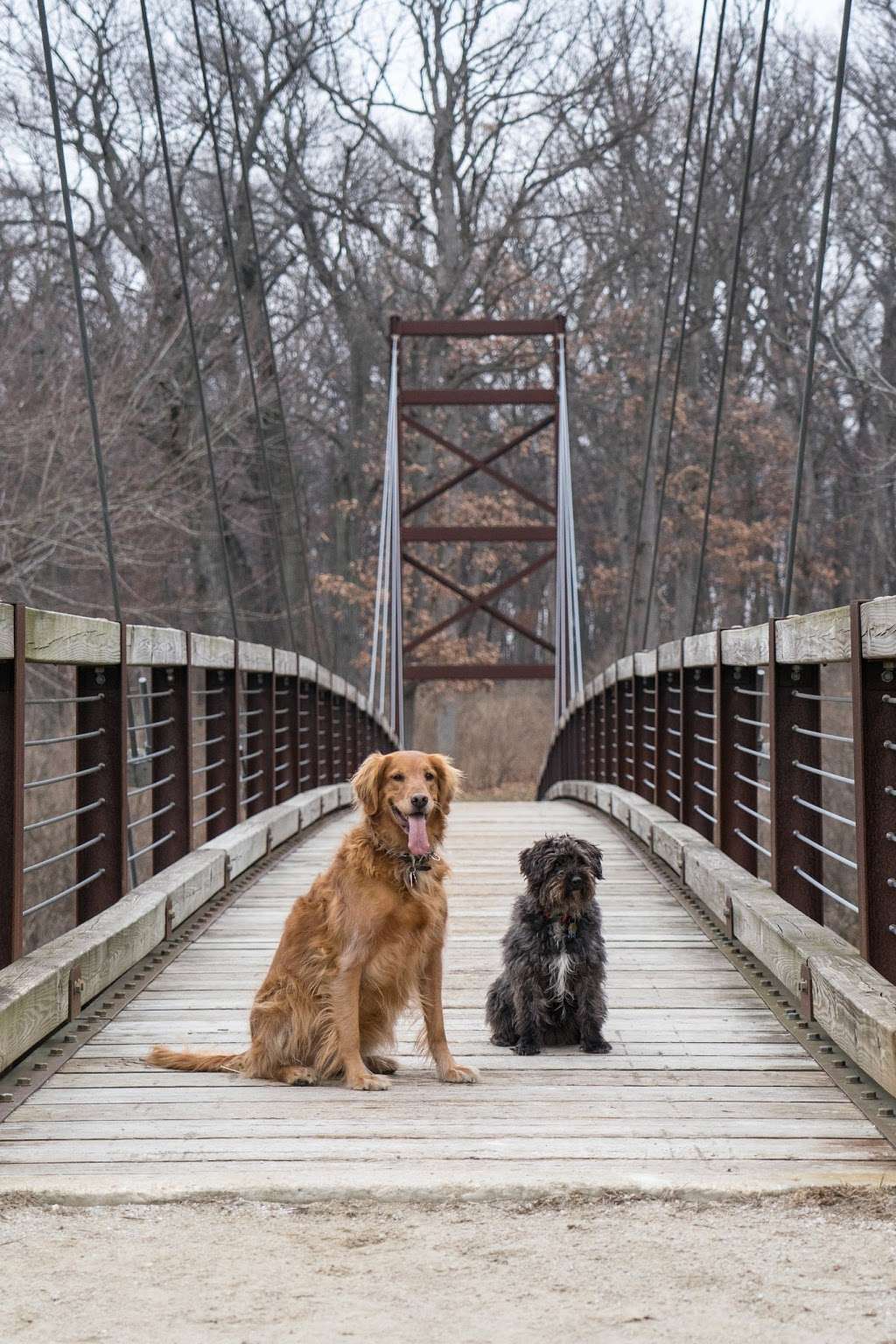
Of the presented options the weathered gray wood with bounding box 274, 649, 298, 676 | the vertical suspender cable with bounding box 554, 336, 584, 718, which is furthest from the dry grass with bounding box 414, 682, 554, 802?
the weathered gray wood with bounding box 274, 649, 298, 676

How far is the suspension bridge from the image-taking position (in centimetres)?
298

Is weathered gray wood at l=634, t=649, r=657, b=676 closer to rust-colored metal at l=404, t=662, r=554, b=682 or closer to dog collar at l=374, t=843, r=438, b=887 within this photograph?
dog collar at l=374, t=843, r=438, b=887

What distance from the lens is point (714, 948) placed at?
521cm

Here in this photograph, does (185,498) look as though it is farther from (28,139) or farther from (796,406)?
(796,406)

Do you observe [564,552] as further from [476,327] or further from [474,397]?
[476,327]

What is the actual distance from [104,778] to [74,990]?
0.98m

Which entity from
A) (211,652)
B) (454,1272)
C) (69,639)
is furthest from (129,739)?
(454,1272)

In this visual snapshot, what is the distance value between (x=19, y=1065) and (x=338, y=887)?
0.83 metres

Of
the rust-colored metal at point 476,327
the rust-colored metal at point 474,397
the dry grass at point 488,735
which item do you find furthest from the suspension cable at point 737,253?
the dry grass at point 488,735

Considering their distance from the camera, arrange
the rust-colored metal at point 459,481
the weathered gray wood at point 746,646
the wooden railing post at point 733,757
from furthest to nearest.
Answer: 1. the rust-colored metal at point 459,481
2. the wooden railing post at point 733,757
3. the weathered gray wood at point 746,646

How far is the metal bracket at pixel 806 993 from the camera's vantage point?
391 centimetres

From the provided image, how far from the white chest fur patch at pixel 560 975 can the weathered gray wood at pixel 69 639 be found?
1514 millimetres

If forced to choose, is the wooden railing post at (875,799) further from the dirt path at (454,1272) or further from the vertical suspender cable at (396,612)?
the vertical suspender cable at (396,612)

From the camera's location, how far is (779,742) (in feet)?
15.8
